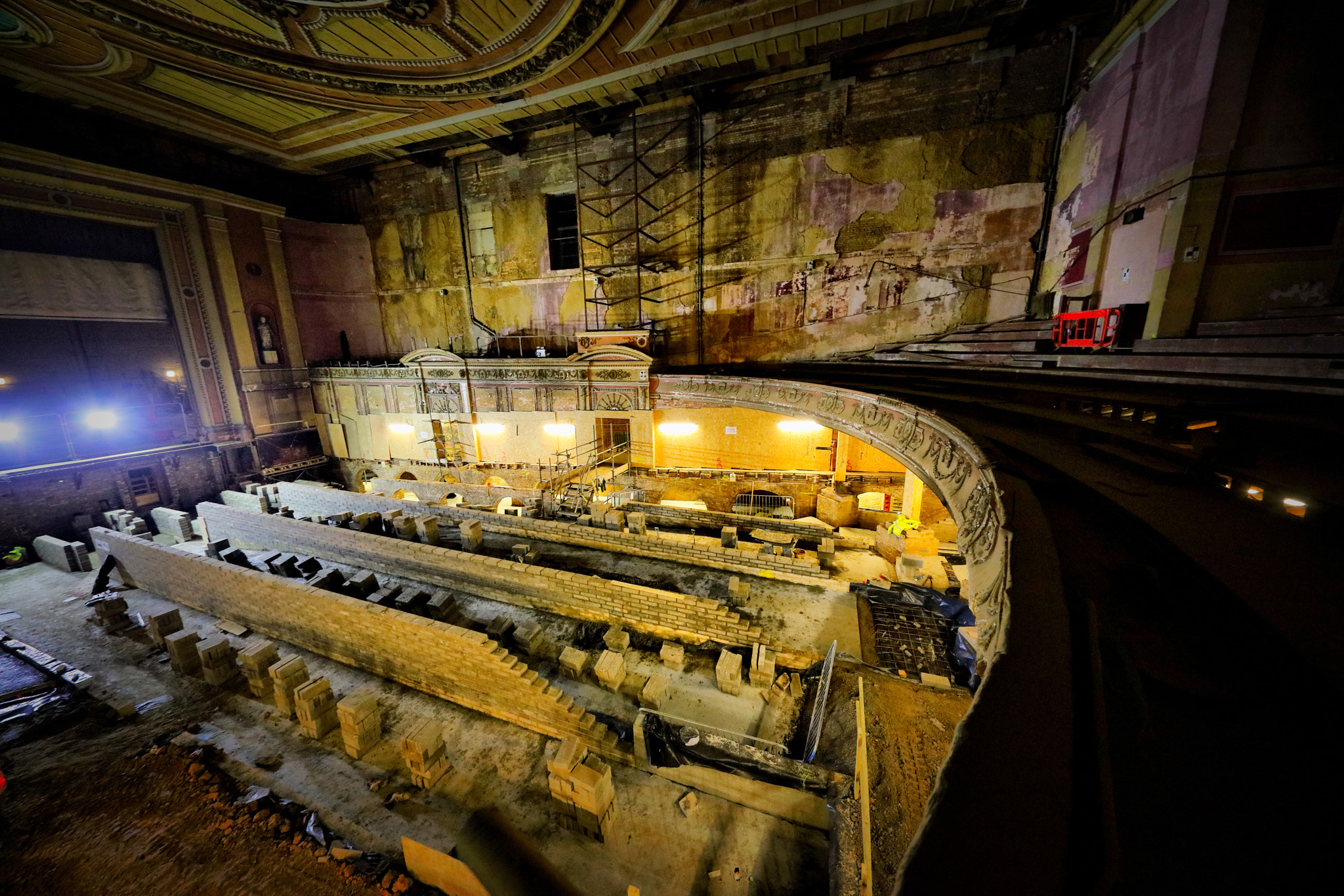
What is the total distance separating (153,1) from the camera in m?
7.57

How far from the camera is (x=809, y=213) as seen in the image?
37.8ft

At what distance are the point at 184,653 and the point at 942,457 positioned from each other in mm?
11374

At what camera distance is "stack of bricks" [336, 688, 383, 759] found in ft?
18.0

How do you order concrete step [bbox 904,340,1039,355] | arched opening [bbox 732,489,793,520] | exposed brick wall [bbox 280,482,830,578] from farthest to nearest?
1. arched opening [bbox 732,489,793,520]
2. exposed brick wall [bbox 280,482,830,578]
3. concrete step [bbox 904,340,1039,355]

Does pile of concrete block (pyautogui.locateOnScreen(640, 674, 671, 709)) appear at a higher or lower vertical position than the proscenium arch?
lower

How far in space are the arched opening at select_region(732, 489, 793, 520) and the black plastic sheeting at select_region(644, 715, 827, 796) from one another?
717 cm

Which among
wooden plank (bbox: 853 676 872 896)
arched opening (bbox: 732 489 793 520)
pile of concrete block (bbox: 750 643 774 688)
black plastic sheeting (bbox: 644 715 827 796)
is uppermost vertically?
wooden plank (bbox: 853 676 872 896)

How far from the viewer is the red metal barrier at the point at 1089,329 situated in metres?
6.10

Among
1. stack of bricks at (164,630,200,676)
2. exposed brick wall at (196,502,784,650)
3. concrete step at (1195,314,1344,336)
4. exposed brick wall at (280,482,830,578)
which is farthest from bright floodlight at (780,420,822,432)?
stack of bricks at (164,630,200,676)

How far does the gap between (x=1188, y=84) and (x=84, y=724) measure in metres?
17.8

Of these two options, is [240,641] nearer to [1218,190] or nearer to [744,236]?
[744,236]

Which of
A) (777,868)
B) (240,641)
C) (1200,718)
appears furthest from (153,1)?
(777,868)

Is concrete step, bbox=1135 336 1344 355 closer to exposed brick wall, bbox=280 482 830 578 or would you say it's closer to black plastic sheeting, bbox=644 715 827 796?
exposed brick wall, bbox=280 482 830 578

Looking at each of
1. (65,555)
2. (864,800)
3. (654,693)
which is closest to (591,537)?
(654,693)
